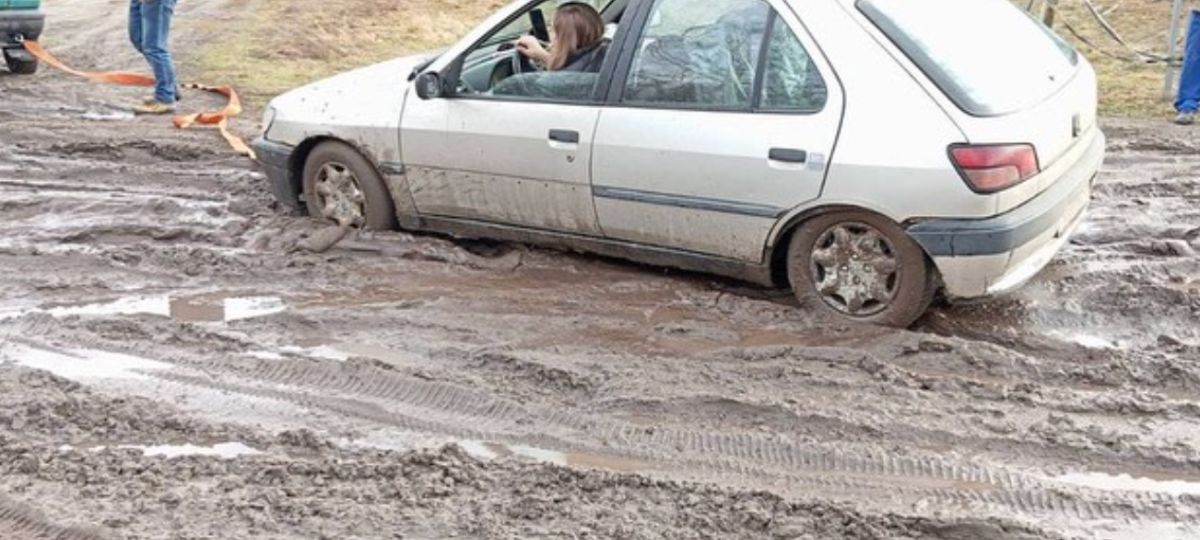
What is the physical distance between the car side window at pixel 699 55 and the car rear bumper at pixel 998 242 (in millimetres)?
1084

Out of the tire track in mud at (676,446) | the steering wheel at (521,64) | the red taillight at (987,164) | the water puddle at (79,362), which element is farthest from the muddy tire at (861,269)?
the water puddle at (79,362)

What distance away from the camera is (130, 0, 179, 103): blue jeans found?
1097cm

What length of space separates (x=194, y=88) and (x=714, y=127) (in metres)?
7.53

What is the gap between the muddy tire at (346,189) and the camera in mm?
7055

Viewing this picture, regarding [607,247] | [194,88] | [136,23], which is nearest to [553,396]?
[607,247]

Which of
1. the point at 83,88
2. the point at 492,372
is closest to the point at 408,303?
the point at 492,372

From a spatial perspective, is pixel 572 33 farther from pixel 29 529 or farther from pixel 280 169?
pixel 29 529

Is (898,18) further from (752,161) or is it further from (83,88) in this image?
(83,88)

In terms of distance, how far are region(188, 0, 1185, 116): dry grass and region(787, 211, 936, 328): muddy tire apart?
18.6 ft

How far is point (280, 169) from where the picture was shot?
737 cm

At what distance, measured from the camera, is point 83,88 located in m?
11.8

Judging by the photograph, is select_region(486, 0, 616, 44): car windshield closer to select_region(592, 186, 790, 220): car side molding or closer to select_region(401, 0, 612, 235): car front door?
select_region(401, 0, 612, 235): car front door

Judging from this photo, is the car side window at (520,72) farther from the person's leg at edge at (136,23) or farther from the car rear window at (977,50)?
the person's leg at edge at (136,23)

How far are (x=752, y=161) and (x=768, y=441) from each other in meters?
1.49
